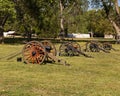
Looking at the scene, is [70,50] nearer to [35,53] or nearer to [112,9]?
[35,53]

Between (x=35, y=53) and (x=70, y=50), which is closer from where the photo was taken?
(x=35, y=53)

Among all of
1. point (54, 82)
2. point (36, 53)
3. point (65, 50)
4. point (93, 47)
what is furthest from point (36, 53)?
point (93, 47)

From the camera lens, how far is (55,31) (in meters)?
65.0

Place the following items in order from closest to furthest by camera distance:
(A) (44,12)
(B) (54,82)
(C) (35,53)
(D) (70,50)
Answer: (B) (54,82)
(C) (35,53)
(D) (70,50)
(A) (44,12)

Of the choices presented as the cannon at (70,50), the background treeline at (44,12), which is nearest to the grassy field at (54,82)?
the cannon at (70,50)

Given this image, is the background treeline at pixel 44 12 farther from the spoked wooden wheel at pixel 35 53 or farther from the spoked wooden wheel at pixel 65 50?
the spoked wooden wheel at pixel 35 53

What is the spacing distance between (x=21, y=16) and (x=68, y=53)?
95.0 ft

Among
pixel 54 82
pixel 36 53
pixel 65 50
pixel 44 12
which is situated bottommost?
pixel 65 50

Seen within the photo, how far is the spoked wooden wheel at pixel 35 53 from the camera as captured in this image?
1769cm

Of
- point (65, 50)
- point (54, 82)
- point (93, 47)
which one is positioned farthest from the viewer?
point (93, 47)

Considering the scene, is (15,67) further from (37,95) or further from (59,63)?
(37,95)

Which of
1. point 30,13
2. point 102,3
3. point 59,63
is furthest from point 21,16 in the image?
point 59,63

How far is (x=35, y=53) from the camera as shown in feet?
58.4

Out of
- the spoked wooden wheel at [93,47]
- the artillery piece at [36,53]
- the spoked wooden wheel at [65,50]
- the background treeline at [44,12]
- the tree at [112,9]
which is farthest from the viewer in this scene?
the tree at [112,9]
